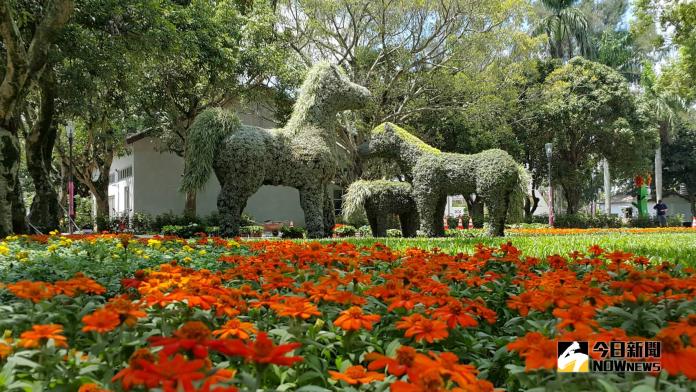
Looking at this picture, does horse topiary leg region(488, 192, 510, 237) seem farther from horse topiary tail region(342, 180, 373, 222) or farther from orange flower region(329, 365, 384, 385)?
orange flower region(329, 365, 384, 385)

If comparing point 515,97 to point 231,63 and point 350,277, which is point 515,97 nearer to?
point 231,63

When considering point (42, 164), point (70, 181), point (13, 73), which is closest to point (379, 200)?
point (13, 73)

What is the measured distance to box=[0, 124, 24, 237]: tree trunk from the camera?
9.30m

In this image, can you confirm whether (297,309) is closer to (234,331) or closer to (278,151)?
(234,331)

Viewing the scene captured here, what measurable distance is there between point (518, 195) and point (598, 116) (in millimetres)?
20372

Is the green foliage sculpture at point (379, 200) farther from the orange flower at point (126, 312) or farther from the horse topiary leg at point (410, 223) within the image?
the orange flower at point (126, 312)

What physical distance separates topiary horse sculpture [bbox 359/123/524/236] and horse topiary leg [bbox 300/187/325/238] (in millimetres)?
2210

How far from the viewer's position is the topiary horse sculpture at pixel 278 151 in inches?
442

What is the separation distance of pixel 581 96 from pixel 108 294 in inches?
1198

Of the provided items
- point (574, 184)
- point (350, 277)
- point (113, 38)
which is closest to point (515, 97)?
point (574, 184)

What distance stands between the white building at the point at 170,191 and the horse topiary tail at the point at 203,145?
42.4 ft

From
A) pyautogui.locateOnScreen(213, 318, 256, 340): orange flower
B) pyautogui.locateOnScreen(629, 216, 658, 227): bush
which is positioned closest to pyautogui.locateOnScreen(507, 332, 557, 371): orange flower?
pyautogui.locateOnScreen(213, 318, 256, 340): orange flower

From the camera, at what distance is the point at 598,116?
29.2 meters

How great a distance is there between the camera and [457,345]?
2.19 m
